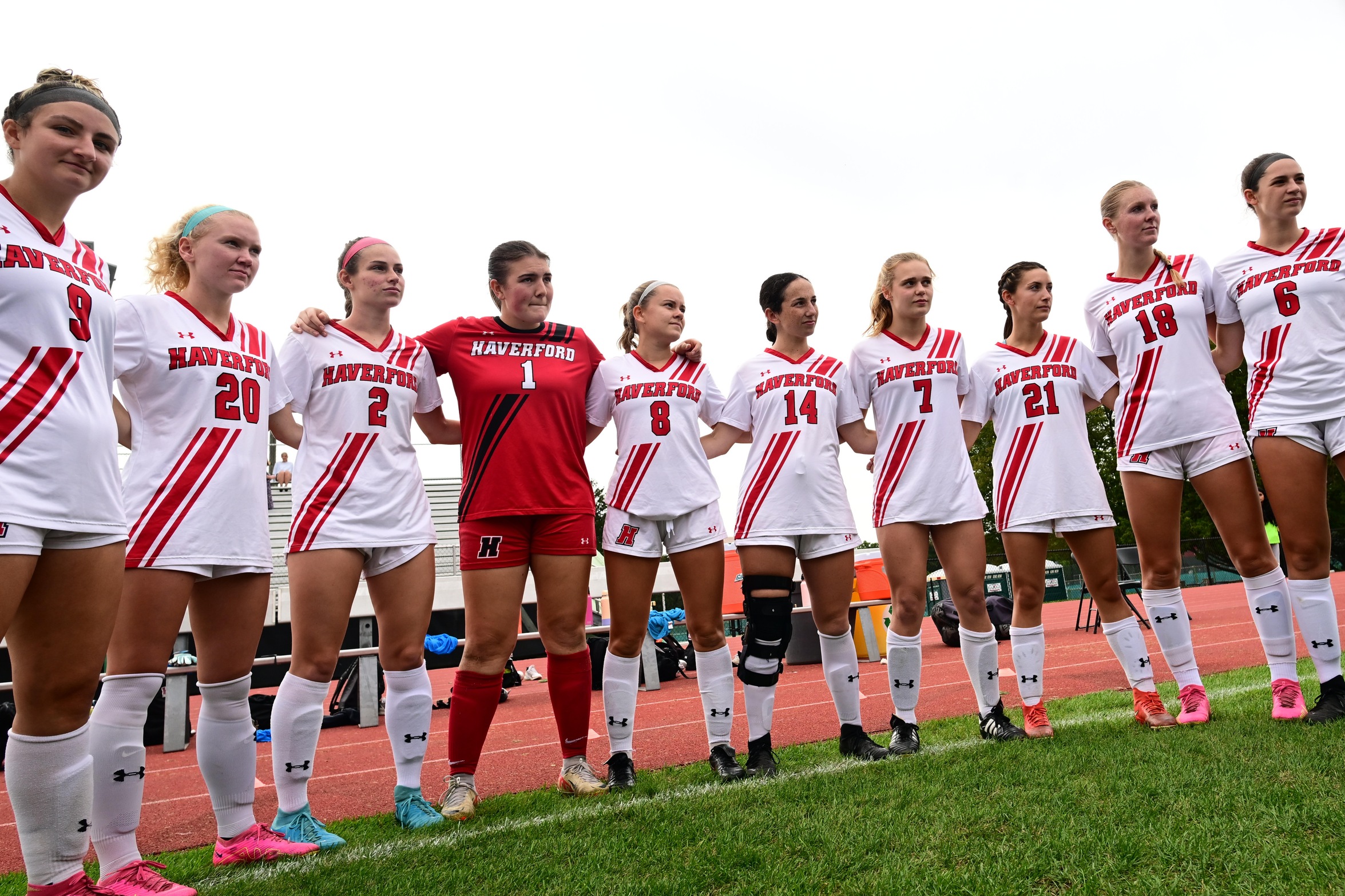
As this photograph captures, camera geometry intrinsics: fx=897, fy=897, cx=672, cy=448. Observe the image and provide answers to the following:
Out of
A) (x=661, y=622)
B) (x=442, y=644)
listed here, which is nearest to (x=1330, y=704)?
(x=661, y=622)

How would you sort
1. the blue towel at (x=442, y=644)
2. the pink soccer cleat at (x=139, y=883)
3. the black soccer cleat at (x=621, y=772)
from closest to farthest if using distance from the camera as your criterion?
1. the pink soccer cleat at (x=139, y=883)
2. the black soccer cleat at (x=621, y=772)
3. the blue towel at (x=442, y=644)

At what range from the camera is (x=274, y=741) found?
3666 millimetres

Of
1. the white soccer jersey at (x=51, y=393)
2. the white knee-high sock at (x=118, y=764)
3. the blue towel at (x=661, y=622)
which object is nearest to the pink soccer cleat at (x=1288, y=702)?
the white knee-high sock at (x=118, y=764)

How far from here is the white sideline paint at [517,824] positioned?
3.18m

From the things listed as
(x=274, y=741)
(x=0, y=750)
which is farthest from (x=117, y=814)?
(x=0, y=750)

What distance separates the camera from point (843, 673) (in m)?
4.64

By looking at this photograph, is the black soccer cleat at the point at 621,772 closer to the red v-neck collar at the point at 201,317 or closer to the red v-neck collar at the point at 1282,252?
the red v-neck collar at the point at 201,317

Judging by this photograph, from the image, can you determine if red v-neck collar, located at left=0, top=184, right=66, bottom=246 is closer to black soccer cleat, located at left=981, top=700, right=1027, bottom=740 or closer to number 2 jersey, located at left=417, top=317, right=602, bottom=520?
number 2 jersey, located at left=417, top=317, right=602, bottom=520

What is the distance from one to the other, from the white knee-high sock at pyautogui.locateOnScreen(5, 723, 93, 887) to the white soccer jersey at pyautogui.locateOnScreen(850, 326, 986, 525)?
3591 mm

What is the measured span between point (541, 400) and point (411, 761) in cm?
170

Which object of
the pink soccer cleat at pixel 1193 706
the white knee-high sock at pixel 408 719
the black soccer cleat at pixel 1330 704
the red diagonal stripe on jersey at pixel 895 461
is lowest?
the pink soccer cleat at pixel 1193 706

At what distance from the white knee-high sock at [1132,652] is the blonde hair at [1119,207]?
69.5 inches

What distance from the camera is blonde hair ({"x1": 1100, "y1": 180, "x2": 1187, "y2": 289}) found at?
177 inches

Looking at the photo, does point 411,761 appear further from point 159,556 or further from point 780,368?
point 780,368
